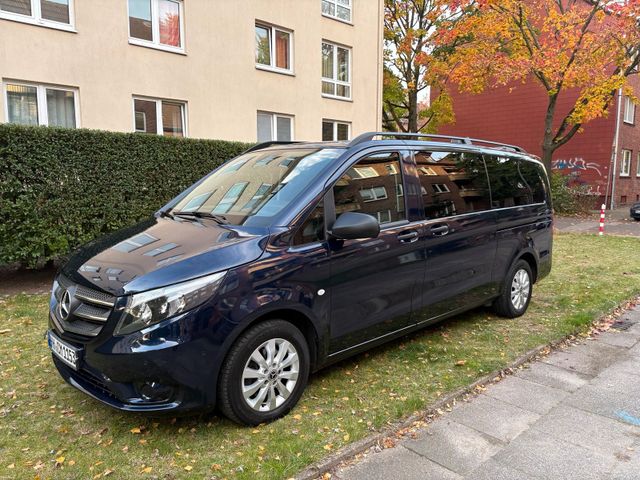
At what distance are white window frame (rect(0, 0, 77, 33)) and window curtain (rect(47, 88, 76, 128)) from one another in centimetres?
131

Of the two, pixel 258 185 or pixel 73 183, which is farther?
pixel 73 183

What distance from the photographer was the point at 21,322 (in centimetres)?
541

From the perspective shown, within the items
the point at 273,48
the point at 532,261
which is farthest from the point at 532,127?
the point at 532,261

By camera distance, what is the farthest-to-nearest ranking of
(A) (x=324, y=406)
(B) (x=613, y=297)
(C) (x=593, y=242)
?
(C) (x=593, y=242) → (B) (x=613, y=297) → (A) (x=324, y=406)

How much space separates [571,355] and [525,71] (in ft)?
49.7

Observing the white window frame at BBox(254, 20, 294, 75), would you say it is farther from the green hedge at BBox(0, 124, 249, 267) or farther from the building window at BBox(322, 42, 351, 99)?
the green hedge at BBox(0, 124, 249, 267)

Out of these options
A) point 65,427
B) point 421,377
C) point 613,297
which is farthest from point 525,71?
point 65,427

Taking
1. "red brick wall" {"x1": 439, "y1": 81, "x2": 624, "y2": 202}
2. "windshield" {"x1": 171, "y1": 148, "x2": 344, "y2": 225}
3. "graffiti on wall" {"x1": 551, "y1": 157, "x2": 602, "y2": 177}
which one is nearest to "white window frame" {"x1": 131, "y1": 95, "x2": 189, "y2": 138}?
"windshield" {"x1": 171, "y1": 148, "x2": 344, "y2": 225}

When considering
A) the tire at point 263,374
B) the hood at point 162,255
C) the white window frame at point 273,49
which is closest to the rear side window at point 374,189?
the hood at point 162,255

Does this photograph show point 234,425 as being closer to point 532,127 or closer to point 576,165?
point 576,165

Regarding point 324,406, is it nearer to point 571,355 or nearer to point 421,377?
point 421,377

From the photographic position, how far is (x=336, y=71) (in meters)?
16.9

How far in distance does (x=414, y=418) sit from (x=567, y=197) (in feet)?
62.0

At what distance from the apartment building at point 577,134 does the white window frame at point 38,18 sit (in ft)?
64.1
